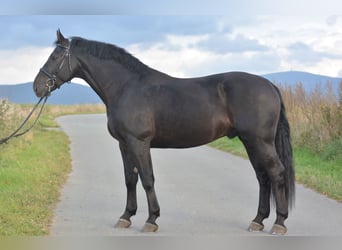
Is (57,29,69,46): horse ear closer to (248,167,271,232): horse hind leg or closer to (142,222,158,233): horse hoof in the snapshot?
(142,222,158,233): horse hoof

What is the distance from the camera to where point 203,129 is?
18.7ft

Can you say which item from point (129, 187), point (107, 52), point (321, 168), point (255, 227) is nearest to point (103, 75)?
point (107, 52)

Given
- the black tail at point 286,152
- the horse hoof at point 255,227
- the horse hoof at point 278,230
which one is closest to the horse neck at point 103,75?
the black tail at point 286,152

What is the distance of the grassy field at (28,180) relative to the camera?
5922mm

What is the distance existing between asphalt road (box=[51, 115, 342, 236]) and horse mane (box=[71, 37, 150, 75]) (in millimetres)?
1995

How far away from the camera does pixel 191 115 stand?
568 cm

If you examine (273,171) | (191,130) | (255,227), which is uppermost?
(191,130)

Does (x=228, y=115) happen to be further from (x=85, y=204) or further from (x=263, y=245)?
(x=85, y=204)

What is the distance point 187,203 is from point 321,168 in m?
4.13

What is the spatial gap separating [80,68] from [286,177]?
9.22 feet

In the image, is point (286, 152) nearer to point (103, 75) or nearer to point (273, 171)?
point (273, 171)

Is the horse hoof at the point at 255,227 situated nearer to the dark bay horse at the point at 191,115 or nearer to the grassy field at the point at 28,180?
the dark bay horse at the point at 191,115

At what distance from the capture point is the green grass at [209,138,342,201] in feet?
27.0

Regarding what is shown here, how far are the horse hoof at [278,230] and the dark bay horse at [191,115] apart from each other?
0.04 ft
